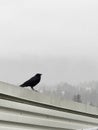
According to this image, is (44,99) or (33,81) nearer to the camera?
(44,99)

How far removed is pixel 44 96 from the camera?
8047 mm

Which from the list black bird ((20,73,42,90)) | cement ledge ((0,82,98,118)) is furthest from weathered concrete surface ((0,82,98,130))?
black bird ((20,73,42,90))

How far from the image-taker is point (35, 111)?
25.0 feet

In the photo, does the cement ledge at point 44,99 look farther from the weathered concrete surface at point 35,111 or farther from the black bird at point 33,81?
the black bird at point 33,81

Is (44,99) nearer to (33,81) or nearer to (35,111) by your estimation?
(35,111)

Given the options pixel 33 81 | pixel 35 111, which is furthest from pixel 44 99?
pixel 33 81

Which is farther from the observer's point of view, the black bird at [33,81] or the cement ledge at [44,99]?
the black bird at [33,81]

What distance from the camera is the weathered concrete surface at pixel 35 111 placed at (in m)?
6.86

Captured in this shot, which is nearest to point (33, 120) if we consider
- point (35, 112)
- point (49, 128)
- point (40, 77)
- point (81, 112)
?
point (35, 112)

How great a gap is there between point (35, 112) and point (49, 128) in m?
0.67

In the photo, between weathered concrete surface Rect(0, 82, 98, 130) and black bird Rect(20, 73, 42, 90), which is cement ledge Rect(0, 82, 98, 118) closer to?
weathered concrete surface Rect(0, 82, 98, 130)

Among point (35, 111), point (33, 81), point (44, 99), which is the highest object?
point (33, 81)


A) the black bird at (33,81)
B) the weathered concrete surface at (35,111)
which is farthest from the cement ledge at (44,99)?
the black bird at (33,81)

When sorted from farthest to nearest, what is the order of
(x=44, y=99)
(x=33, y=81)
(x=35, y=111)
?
(x=33, y=81) → (x=44, y=99) → (x=35, y=111)
